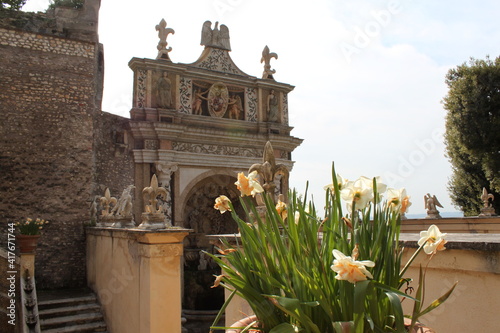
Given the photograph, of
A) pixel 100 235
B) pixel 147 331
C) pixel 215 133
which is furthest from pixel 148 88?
pixel 147 331

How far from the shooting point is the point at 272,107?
1287 centimetres

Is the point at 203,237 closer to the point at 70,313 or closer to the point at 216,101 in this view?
the point at 216,101

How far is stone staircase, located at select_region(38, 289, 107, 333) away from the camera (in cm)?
682

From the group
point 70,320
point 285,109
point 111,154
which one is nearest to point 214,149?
point 285,109

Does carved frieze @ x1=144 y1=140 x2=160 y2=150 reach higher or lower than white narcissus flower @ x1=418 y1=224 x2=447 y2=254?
higher

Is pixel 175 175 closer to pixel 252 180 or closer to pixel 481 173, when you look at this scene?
pixel 252 180

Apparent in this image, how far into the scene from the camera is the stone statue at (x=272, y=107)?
42.0 feet

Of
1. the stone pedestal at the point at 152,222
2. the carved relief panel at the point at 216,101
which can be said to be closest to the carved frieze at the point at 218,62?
the carved relief panel at the point at 216,101

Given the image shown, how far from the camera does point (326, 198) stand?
1960mm

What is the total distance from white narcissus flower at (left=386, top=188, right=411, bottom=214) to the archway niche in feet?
27.8

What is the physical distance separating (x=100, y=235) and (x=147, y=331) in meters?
4.02

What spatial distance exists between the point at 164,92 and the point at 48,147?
3.36m

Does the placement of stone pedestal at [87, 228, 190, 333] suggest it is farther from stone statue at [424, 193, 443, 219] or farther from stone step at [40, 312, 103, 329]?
stone statue at [424, 193, 443, 219]

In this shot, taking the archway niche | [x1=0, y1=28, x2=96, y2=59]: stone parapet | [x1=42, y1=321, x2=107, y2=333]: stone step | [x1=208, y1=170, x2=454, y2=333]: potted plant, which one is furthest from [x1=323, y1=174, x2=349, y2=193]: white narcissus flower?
[x1=0, y1=28, x2=96, y2=59]: stone parapet
